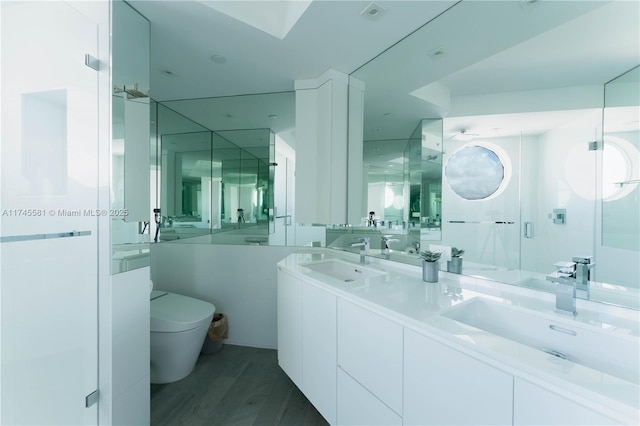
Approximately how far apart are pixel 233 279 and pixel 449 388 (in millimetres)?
2168

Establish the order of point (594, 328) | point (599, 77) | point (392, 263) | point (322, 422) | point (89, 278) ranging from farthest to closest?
point (392, 263), point (322, 422), point (89, 278), point (599, 77), point (594, 328)

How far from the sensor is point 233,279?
2604 mm

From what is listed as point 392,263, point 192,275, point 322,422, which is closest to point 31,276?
point 192,275

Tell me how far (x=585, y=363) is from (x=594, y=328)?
13cm

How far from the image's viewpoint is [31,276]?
1215mm

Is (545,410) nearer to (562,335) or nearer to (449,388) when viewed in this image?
(449,388)

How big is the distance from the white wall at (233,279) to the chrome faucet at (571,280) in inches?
74.9

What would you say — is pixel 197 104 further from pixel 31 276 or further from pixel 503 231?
pixel 503 231

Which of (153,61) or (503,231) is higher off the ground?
(153,61)

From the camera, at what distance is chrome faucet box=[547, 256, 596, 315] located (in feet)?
3.22

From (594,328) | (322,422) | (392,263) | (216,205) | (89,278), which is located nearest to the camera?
(594,328)

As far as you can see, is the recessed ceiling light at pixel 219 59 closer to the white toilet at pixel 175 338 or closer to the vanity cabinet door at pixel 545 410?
the white toilet at pixel 175 338

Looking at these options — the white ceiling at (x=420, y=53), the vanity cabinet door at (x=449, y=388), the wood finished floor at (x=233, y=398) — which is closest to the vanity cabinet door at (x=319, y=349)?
the wood finished floor at (x=233, y=398)

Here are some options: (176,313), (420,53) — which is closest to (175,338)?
(176,313)
